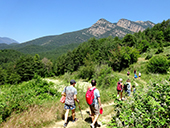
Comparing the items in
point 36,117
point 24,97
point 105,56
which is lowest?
point 36,117

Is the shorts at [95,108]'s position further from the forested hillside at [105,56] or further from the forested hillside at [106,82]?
the forested hillside at [105,56]

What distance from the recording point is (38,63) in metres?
51.4

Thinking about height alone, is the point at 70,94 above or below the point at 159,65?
above

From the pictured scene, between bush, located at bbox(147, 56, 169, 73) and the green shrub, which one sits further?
bush, located at bbox(147, 56, 169, 73)

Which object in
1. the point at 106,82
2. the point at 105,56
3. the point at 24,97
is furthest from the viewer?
the point at 105,56

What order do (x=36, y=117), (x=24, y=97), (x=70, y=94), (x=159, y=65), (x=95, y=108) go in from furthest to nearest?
(x=159, y=65) < (x=24, y=97) < (x=36, y=117) < (x=70, y=94) < (x=95, y=108)

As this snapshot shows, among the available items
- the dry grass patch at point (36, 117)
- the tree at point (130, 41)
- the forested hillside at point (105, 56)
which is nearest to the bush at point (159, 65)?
the forested hillside at point (105, 56)

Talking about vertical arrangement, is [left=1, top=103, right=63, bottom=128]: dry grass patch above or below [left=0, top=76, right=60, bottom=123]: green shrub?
below

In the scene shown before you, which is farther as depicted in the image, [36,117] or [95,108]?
[36,117]

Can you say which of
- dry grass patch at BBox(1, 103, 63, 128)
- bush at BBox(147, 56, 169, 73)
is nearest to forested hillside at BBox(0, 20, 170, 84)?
bush at BBox(147, 56, 169, 73)

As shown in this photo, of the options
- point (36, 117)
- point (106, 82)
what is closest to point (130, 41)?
point (106, 82)

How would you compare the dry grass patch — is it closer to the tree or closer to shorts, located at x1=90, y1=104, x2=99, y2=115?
shorts, located at x1=90, y1=104, x2=99, y2=115

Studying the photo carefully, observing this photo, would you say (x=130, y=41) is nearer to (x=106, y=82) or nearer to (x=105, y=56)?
(x=105, y=56)

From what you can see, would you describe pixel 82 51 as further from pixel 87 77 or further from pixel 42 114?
pixel 42 114
